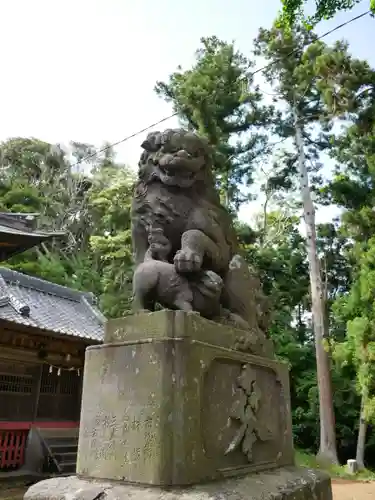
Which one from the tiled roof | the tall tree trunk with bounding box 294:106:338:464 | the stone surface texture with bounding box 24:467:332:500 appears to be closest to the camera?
the stone surface texture with bounding box 24:467:332:500

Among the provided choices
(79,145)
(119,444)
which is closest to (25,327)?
(119,444)

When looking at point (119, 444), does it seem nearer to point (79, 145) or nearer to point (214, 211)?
point (214, 211)

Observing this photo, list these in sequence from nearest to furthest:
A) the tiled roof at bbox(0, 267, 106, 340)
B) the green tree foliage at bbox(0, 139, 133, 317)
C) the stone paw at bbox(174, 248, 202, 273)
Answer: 1. the stone paw at bbox(174, 248, 202, 273)
2. the tiled roof at bbox(0, 267, 106, 340)
3. the green tree foliage at bbox(0, 139, 133, 317)

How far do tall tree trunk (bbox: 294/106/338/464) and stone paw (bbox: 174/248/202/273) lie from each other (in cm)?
1177

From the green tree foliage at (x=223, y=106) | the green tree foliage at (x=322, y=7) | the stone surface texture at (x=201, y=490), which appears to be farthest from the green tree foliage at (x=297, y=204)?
the stone surface texture at (x=201, y=490)

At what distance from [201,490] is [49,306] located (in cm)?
1068

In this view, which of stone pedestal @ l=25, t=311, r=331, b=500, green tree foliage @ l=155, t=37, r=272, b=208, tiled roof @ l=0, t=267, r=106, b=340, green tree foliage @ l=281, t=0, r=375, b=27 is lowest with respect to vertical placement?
stone pedestal @ l=25, t=311, r=331, b=500

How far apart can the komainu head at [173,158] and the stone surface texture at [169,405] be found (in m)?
1.01

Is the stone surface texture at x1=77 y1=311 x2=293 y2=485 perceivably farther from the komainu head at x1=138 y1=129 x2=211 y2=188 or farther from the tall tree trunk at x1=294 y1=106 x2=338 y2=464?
the tall tree trunk at x1=294 y1=106 x2=338 y2=464

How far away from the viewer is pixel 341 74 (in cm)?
1410

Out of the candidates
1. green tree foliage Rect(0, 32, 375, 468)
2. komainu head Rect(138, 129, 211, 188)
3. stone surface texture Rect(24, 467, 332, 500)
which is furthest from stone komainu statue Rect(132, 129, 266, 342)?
green tree foliage Rect(0, 32, 375, 468)

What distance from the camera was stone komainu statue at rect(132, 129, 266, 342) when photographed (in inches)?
100

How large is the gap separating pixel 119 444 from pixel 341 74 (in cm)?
1469

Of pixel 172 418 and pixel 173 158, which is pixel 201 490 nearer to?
pixel 172 418
